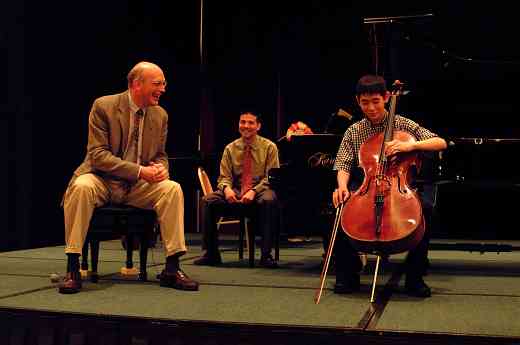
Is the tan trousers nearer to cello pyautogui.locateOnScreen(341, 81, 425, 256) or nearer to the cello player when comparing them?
the cello player

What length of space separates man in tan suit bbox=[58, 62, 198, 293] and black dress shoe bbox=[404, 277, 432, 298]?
3.47 ft

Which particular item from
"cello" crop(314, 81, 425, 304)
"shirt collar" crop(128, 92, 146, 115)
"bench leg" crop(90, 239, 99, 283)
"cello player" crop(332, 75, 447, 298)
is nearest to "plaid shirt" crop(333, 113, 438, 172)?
"cello player" crop(332, 75, 447, 298)

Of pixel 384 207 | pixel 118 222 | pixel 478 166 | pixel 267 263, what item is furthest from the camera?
pixel 478 166

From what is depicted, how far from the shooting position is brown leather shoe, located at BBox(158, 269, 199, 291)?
347 centimetres

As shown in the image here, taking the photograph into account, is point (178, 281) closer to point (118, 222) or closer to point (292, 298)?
point (118, 222)

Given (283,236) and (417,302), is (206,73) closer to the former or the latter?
(283,236)

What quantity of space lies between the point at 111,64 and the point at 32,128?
1.16m

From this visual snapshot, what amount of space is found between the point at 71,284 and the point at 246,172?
6.22 ft

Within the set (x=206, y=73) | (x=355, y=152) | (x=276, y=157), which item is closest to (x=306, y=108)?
(x=206, y=73)

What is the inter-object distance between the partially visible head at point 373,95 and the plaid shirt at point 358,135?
60mm

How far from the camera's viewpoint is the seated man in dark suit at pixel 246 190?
4723mm

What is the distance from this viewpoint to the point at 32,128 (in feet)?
19.2

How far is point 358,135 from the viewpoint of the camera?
356 cm

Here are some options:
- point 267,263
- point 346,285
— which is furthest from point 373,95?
point 267,263
